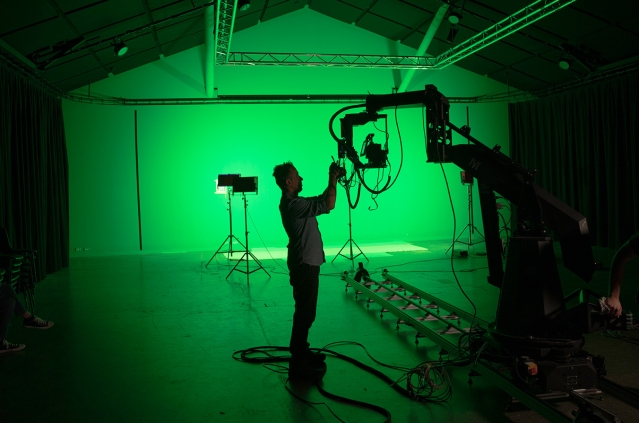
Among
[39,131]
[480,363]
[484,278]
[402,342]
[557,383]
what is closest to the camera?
[557,383]

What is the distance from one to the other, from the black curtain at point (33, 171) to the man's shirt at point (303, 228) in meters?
4.46

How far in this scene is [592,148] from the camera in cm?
931

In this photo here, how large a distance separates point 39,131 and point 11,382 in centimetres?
531

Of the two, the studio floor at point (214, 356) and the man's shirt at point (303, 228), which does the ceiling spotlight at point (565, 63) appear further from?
the man's shirt at point (303, 228)

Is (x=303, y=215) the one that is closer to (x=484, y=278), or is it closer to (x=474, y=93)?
(x=484, y=278)

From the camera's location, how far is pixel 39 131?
762 cm

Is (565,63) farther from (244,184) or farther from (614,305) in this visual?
(614,305)

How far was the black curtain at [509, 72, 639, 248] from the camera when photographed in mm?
8500

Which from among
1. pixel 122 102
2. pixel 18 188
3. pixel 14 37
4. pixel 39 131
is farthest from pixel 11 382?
pixel 122 102

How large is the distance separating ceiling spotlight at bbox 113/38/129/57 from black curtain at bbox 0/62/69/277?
127 cm

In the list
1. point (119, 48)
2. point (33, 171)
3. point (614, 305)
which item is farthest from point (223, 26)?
point (614, 305)

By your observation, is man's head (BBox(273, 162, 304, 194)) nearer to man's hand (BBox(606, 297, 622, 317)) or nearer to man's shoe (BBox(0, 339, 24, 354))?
man's hand (BBox(606, 297, 622, 317))

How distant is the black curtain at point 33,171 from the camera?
641cm

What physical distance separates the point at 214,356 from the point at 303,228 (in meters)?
1.24
